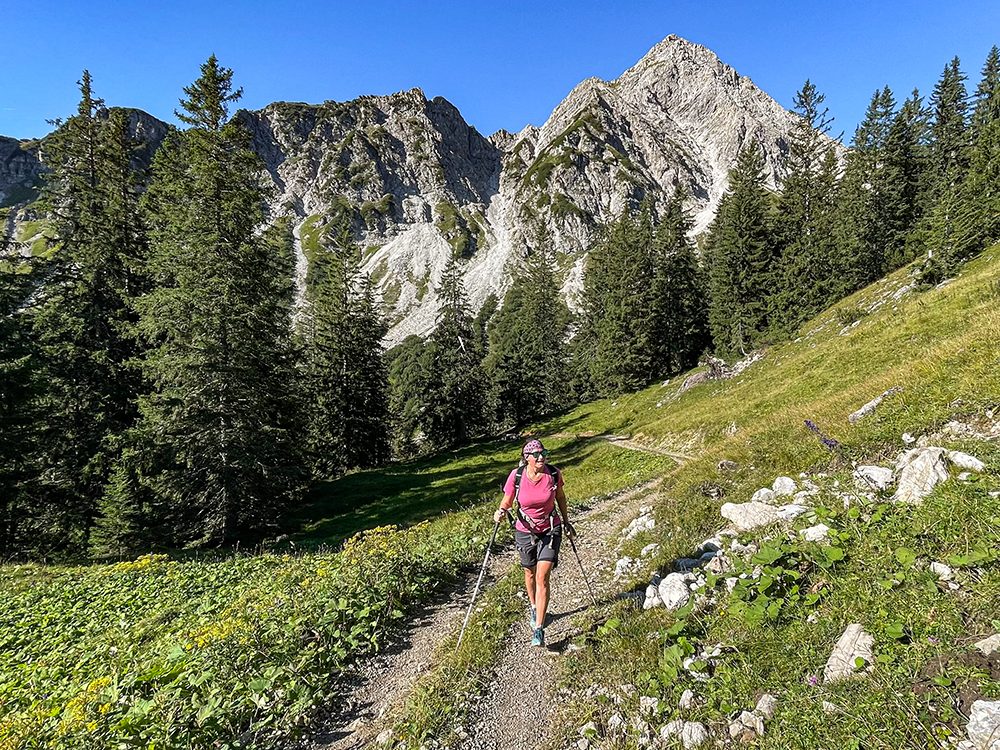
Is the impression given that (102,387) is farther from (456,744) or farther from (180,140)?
(456,744)

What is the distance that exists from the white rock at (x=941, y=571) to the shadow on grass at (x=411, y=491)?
14.4 m

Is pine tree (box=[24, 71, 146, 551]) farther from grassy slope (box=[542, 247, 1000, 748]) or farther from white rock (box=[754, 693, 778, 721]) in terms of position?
white rock (box=[754, 693, 778, 721])

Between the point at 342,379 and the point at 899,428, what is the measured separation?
120ft

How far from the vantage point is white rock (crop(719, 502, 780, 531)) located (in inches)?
264

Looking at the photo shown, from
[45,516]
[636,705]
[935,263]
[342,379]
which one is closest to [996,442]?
[636,705]

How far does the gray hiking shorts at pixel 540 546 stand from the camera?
627 centimetres

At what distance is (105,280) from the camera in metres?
20.7

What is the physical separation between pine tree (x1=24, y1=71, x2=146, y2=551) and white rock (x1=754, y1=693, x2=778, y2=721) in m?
21.9

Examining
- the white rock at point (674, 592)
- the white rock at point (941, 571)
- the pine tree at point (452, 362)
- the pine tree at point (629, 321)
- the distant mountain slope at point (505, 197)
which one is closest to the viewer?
the white rock at point (941, 571)

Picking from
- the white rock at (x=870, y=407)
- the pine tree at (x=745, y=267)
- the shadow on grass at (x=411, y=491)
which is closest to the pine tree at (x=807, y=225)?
the pine tree at (x=745, y=267)

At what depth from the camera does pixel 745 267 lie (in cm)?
4328

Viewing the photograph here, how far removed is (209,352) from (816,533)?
64.0ft

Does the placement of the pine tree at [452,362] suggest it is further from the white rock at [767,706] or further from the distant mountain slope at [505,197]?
the distant mountain slope at [505,197]

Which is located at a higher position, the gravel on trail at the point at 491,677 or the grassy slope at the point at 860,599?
the grassy slope at the point at 860,599
